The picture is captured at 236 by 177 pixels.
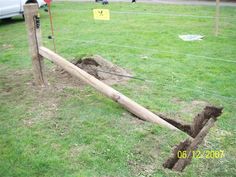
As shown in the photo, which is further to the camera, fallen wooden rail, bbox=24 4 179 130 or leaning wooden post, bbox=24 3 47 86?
leaning wooden post, bbox=24 3 47 86

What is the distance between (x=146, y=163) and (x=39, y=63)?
8.64ft

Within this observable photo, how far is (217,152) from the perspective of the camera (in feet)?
11.5

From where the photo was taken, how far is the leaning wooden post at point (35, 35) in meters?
5.01

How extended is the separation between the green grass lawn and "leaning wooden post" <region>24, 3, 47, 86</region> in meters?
0.27

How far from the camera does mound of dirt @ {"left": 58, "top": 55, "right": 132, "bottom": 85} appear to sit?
5464 millimetres

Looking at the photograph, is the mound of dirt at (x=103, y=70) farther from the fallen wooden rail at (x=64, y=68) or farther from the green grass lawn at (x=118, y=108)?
the fallen wooden rail at (x=64, y=68)

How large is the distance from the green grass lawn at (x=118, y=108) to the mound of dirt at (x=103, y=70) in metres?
0.25

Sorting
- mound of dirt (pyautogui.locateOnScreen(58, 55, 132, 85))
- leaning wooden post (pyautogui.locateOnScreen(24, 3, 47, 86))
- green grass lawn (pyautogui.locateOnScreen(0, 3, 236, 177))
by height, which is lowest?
green grass lawn (pyautogui.locateOnScreen(0, 3, 236, 177))

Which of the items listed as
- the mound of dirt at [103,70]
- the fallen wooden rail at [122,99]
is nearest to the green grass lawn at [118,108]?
the fallen wooden rail at [122,99]

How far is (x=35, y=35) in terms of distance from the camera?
511 cm

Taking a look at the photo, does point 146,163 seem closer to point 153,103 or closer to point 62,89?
point 153,103

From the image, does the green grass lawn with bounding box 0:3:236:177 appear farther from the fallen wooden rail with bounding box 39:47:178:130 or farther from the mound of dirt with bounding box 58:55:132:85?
the mound of dirt with bounding box 58:55:132:85

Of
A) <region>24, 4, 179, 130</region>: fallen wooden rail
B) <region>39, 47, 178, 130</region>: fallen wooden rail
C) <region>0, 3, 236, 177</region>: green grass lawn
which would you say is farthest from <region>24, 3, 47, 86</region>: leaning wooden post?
<region>39, 47, 178, 130</region>: fallen wooden rail

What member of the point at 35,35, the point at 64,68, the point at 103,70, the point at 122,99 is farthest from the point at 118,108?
the point at 35,35
